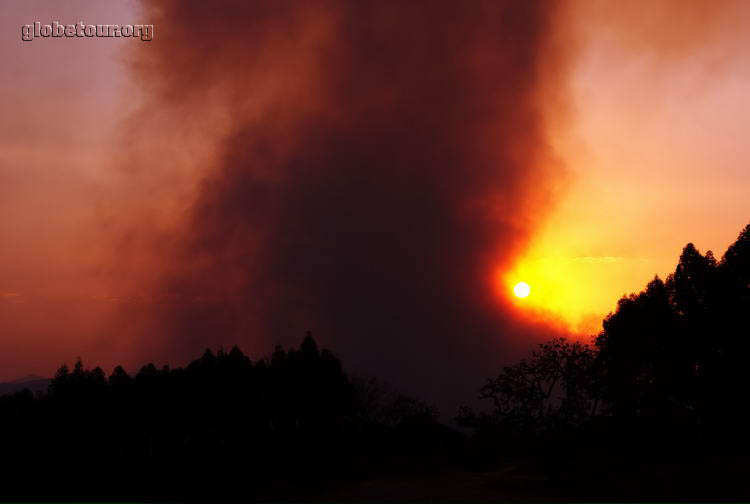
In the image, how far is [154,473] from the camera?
4478cm

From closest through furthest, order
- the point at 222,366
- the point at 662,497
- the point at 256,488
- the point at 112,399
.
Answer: the point at 662,497 < the point at 256,488 < the point at 112,399 < the point at 222,366

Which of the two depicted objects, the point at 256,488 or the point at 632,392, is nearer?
the point at 256,488

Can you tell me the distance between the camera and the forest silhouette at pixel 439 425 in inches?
1452

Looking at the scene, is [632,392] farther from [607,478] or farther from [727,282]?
[607,478]

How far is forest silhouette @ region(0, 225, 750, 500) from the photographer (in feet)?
121

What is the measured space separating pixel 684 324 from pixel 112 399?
171 feet

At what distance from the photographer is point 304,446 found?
169ft

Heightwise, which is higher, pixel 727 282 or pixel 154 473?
pixel 727 282

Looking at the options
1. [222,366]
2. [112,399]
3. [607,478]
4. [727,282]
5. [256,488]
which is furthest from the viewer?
[222,366]

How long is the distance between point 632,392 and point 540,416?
788 centimetres

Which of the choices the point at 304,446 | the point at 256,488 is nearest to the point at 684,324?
the point at 304,446

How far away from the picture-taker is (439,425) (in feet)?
206

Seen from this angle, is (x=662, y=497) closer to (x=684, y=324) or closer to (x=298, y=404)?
(x=684, y=324)

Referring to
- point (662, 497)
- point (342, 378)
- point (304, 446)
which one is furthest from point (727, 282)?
point (342, 378)
